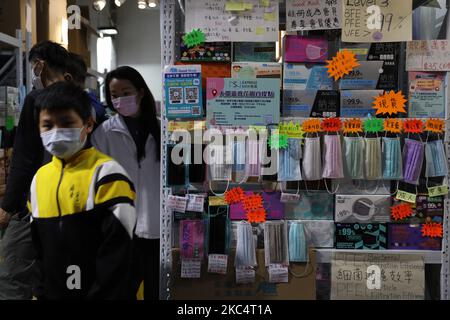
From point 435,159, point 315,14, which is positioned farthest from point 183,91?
point 435,159

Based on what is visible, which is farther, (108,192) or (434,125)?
(434,125)

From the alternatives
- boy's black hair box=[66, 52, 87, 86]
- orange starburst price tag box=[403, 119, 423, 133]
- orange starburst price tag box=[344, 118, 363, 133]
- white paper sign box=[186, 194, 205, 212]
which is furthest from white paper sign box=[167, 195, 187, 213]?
orange starburst price tag box=[403, 119, 423, 133]

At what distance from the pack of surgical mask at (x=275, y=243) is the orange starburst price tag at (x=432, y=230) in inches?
25.1

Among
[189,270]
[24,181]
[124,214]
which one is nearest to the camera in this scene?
[124,214]

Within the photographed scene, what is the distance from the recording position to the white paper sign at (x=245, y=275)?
6.51 feet

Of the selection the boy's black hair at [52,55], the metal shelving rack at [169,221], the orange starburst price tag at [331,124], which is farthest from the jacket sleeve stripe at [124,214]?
the orange starburst price tag at [331,124]

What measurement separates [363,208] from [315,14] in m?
0.91

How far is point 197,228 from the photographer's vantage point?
6.51 feet

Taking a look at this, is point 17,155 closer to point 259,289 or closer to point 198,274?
point 198,274

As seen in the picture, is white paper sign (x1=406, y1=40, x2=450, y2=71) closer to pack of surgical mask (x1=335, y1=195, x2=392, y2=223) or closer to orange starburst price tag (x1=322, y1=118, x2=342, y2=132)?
orange starburst price tag (x1=322, y1=118, x2=342, y2=132)

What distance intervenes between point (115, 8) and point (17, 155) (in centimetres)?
565

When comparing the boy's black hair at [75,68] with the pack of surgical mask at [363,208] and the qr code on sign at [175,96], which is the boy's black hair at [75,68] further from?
the pack of surgical mask at [363,208]

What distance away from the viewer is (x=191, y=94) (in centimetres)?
196

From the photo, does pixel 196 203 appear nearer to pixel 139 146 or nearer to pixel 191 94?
pixel 139 146
